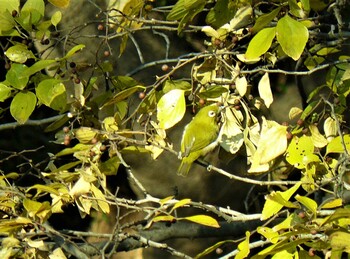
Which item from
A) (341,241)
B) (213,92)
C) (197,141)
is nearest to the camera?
(341,241)

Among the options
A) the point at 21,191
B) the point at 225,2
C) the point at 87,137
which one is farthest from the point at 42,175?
the point at 225,2

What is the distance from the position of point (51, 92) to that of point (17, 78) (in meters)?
0.11

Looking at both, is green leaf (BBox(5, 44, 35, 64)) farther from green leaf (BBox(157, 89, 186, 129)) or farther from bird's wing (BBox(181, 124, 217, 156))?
bird's wing (BBox(181, 124, 217, 156))

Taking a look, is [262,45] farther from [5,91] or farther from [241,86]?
[5,91]

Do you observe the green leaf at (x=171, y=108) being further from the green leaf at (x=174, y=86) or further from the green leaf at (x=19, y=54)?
the green leaf at (x=19, y=54)

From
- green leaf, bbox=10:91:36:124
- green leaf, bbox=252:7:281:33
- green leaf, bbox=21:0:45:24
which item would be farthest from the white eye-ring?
green leaf, bbox=21:0:45:24

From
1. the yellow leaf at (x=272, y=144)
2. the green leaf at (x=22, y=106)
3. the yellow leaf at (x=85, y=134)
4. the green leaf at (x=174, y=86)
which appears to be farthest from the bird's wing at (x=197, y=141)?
the green leaf at (x=22, y=106)

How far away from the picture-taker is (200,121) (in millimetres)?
1576

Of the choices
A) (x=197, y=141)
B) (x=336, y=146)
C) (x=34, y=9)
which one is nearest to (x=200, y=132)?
(x=197, y=141)

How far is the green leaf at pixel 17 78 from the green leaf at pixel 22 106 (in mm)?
25

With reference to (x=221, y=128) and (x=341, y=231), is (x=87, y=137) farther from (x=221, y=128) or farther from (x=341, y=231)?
(x=341, y=231)

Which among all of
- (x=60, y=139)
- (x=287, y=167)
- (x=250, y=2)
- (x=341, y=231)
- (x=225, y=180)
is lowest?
(x=225, y=180)

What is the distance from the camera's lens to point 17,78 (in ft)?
5.98

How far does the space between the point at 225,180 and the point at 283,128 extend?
108cm
